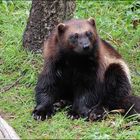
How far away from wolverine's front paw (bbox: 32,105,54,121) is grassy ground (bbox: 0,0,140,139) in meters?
0.07

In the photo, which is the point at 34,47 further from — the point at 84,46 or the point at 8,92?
the point at 84,46

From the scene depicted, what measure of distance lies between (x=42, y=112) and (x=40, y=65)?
53.4 inches

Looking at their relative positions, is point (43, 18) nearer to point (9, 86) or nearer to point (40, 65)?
point (40, 65)

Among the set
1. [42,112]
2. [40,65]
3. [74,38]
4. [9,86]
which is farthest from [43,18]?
[42,112]

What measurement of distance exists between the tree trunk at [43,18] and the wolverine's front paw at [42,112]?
62.6 inches

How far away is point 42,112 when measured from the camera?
20.7 ft

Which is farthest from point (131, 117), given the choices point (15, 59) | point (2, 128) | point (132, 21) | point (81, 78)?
point (132, 21)

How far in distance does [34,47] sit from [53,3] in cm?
71

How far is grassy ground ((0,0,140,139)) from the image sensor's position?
5.90 meters

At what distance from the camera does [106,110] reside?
641cm

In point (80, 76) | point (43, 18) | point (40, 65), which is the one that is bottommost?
point (40, 65)

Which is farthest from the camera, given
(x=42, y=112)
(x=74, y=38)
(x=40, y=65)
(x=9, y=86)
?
(x=40, y=65)

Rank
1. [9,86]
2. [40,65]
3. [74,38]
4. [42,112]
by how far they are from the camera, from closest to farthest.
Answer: [74,38] < [42,112] < [9,86] < [40,65]

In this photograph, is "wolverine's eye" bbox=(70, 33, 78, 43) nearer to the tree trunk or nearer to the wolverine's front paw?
the wolverine's front paw
